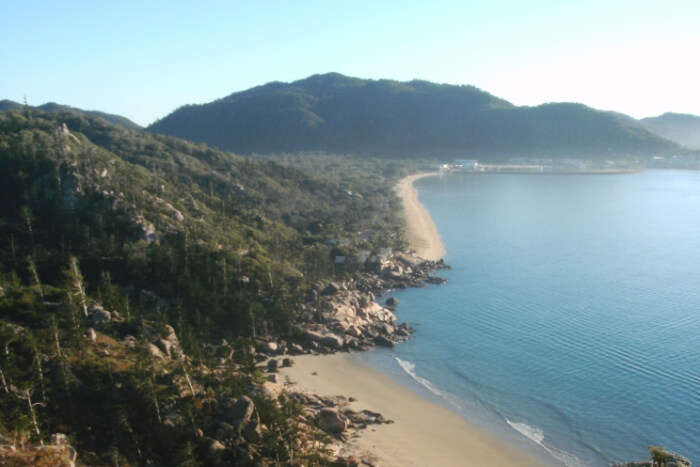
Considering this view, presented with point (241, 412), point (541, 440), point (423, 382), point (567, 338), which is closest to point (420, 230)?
point (567, 338)

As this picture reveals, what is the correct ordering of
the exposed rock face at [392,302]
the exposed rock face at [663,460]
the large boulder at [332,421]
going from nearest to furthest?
the exposed rock face at [663,460], the large boulder at [332,421], the exposed rock face at [392,302]

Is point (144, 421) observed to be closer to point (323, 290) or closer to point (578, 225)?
point (323, 290)

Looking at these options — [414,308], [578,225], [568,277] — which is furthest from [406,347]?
[578,225]

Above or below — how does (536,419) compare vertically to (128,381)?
below

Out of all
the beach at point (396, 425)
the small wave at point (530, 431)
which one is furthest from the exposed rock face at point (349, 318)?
the small wave at point (530, 431)

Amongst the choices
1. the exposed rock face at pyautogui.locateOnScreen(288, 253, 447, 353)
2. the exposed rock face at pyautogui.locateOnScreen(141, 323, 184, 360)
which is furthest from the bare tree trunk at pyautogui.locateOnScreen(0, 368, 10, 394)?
the exposed rock face at pyautogui.locateOnScreen(288, 253, 447, 353)

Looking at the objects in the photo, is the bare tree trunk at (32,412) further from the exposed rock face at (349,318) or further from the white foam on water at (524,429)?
the white foam on water at (524,429)

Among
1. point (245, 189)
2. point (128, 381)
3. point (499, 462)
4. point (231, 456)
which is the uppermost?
point (245, 189)
